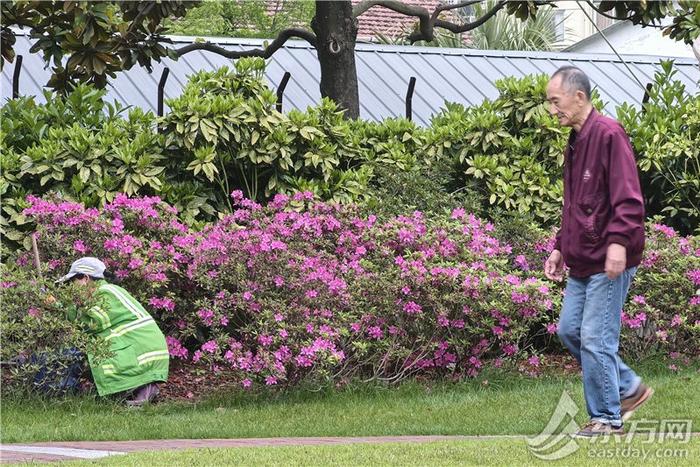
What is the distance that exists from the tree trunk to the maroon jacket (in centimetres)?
603

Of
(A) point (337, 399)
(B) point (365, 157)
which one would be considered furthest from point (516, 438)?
(B) point (365, 157)

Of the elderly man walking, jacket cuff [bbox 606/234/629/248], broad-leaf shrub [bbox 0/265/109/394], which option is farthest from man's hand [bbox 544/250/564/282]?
broad-leaf shrub [bbox 0/265/109/394]

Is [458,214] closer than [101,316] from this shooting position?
No

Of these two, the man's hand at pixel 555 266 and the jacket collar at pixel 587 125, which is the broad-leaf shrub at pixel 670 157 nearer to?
the man's hand at pixel 555 266

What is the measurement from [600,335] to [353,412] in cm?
238

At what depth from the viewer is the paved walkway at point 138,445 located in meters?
6.04

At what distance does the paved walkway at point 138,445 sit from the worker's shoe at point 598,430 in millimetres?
797

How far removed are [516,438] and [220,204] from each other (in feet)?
15.8

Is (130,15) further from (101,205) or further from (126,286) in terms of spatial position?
(126,286)

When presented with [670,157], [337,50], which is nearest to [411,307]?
[670,157]

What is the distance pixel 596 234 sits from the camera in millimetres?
5707

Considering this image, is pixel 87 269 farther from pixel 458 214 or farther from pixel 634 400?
pixel 634 400

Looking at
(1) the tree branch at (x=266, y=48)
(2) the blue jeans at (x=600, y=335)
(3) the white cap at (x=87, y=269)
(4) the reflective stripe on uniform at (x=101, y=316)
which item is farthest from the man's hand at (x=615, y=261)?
(1) the tree branch at (x=266, y=48)

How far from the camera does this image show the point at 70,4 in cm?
980
